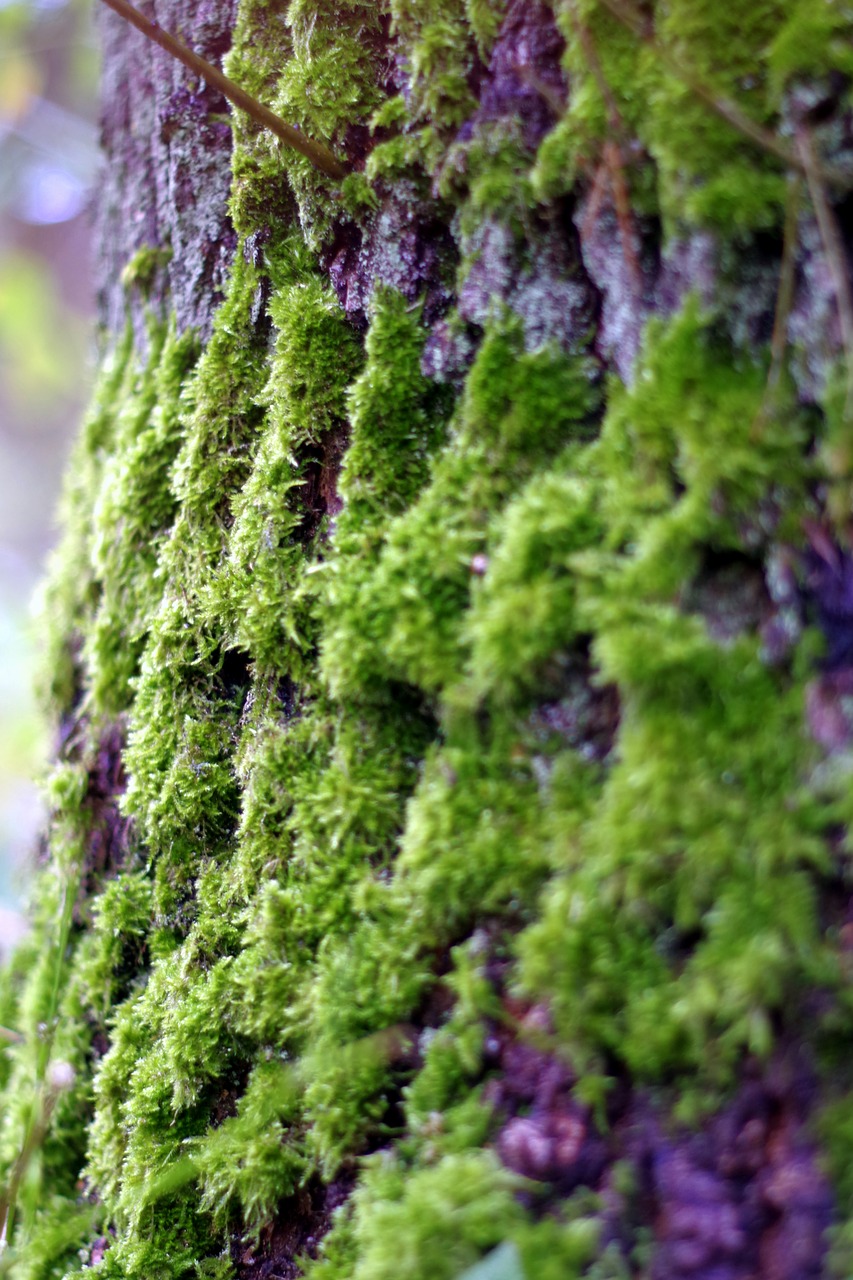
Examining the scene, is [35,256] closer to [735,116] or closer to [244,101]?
[244,101]

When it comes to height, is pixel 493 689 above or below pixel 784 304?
below

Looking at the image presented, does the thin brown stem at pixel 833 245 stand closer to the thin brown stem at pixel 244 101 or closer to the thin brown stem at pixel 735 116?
the thin brown stem at pixel 735 116

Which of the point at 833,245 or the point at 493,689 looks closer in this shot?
the point at 833,245


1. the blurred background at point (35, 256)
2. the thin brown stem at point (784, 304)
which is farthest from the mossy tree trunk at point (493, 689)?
the blurred background at point (35, 256)

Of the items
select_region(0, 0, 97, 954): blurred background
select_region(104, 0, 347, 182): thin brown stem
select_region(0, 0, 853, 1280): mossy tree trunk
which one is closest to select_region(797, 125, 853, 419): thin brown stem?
select_region(0, 0, 853, 1280): mossy tree trunk

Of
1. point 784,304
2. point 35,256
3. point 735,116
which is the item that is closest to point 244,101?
point 735,116

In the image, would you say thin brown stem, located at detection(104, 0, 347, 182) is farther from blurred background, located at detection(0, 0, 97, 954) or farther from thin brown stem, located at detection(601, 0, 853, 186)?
blurred background, located at detection(0, 0, 97, 954)
